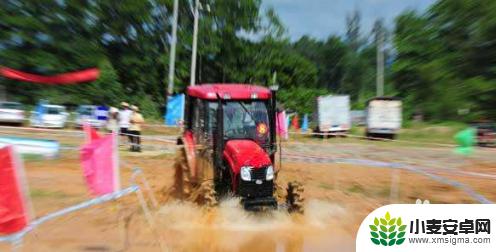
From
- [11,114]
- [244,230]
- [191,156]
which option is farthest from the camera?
[11,114]

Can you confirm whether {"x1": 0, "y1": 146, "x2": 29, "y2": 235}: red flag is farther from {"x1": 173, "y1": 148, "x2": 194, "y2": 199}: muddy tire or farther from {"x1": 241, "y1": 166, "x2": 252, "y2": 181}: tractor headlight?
{"x1": 173, "y1": 148, "x2": 194, "y2": 199}: muddy tire

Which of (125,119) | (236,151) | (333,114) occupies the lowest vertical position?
(236,151)

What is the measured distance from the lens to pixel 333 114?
126 ft

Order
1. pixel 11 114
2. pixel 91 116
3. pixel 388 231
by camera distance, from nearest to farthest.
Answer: pixel 388 231
pixel 11 114
pixel 91 116

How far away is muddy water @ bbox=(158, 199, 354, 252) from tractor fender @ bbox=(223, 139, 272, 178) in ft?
2.18

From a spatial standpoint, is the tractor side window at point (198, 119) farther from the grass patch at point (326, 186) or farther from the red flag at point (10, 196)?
the red flag at point (10, 196)

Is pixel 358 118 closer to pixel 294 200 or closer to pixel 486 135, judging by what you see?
pixel 486 135

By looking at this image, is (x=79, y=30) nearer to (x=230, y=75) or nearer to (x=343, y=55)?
(x=230, y=75)

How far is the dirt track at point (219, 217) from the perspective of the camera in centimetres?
870

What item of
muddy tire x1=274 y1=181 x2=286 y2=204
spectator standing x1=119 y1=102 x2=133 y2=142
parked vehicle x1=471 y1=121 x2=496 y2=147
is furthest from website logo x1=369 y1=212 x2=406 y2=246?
parked vehicle x1=471 y1=121 x2=496 y2=147

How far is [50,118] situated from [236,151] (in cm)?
2358

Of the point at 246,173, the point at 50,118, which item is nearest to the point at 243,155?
the point at 246,173

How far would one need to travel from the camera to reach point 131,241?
28.2 feet

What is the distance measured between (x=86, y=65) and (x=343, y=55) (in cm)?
6318
